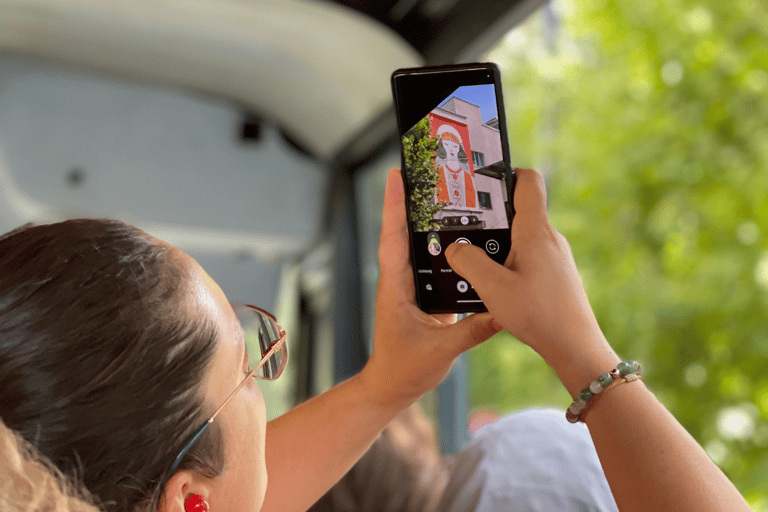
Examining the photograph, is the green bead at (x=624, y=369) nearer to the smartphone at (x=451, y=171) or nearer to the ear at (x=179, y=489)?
the smartphone at (x=451, y=171)

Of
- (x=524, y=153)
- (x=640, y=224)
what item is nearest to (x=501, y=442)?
(x=640, y=224)

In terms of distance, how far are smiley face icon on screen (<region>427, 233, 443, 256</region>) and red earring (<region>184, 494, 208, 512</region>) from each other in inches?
13.2

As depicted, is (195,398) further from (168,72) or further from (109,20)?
(168,72)

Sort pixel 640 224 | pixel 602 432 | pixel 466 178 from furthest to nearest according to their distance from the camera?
pixel 640 224, pixel 466 178, pixel 602 432

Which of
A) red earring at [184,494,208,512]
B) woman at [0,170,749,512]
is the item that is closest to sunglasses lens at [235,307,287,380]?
woman at [0,170,749,512]

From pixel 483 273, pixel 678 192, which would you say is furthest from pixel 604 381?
pixel 678 192

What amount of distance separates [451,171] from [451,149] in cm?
2

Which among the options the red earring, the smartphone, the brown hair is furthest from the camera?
the brown hair

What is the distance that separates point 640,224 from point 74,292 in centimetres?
283

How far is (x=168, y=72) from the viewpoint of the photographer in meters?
2.51

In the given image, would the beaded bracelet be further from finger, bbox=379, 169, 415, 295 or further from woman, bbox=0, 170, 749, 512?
finger, bbox=379, 169, 415, 295

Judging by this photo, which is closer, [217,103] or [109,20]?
[109,20]

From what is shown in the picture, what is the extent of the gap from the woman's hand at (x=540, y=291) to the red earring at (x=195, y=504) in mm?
291

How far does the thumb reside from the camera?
23.0 inches
